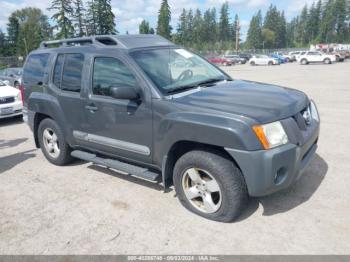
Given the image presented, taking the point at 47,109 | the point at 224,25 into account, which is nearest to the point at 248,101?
the point at 47,109

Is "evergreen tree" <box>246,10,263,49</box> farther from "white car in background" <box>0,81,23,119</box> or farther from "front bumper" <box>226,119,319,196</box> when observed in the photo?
"front bumper" <box>226,119,319,196</box>

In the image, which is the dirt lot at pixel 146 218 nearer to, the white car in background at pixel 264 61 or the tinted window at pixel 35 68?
the tinted window at pixel 35 68

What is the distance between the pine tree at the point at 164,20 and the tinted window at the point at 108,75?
79188mm

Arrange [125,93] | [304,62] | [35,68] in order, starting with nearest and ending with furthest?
[125,93]
[35,68]
[304,62]

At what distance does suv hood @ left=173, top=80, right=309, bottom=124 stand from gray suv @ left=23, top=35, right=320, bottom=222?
1 centimetres

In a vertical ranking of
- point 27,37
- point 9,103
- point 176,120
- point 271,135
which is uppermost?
point 27,37

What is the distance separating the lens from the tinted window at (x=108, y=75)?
396cm

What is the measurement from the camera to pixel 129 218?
368cm

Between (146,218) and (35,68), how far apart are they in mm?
3473

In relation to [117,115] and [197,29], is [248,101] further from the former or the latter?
[197,29]

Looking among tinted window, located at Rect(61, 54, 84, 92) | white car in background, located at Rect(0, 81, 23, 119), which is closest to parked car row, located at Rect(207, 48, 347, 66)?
white car in background, located at Rect(0, 81, 23, 119)

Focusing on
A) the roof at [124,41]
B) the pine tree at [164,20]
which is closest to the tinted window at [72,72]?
the roof at [124,41]

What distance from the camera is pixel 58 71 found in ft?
16.3

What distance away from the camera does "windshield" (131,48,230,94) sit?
3846 mm
